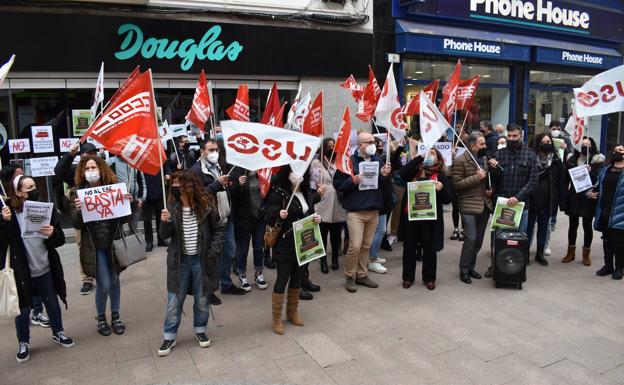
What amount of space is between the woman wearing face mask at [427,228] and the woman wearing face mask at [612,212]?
2.40 meters

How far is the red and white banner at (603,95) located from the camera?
7152mm

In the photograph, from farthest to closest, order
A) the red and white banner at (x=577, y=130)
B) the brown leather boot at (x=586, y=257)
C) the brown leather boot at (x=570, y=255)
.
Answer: the red and white banner at (x=577, y=130) → the brown leather boot at (x=570, y=255) → the brown leather boot at (x=586, y=257)

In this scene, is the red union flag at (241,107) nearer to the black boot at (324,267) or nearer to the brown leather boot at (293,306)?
the black boot at (324,267)

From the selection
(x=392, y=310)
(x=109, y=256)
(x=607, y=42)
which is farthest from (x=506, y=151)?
(x=607, y=42)

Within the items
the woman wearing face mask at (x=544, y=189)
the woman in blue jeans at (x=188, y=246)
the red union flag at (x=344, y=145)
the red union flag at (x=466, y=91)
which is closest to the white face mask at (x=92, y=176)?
the woman in blue jeans at (x=188, y=246)

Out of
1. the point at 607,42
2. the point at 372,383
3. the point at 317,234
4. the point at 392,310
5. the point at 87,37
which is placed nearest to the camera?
the point at 372,383

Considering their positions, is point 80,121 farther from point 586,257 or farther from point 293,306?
point 586,257

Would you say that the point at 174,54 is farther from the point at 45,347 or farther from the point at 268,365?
the point at 268,365

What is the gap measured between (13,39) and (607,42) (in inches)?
699

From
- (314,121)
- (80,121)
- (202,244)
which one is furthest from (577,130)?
(80,121)

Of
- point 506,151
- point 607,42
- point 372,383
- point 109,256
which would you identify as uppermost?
point 607,42

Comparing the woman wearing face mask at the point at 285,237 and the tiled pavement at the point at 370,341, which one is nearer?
the tiled pavement at the point at 370,341

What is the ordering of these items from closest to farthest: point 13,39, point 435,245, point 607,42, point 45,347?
1. point 45,347
2. point 435,245
3. point 13,39
4. point 607,42

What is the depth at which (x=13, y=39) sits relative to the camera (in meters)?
8.75
